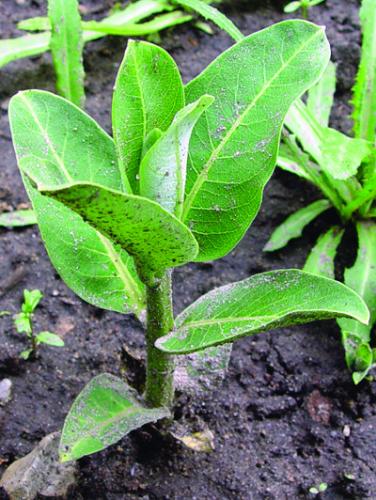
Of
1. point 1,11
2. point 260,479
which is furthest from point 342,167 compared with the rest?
point 1,11

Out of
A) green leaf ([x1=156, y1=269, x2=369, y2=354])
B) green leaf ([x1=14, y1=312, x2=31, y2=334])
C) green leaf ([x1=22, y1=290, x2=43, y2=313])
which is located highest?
green leaf ([x1=156, y1=269, x2=369, y2=354])

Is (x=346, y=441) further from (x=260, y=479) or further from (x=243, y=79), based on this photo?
(x=243, y=79)

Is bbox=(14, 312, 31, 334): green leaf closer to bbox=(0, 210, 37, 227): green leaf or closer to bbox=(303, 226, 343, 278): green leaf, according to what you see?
bbox=(0, 210, 37, 227): green leaf

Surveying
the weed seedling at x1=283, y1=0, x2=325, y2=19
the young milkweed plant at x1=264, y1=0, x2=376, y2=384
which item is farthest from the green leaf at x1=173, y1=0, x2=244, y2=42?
the weed seedling at x1=283, y1=0, x2=325, y2=19

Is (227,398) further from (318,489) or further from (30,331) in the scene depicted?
(30,331)

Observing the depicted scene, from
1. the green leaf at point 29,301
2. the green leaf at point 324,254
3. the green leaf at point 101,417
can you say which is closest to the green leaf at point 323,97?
the green leaf at point 324,254

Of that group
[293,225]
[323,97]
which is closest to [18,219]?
[293,225]
